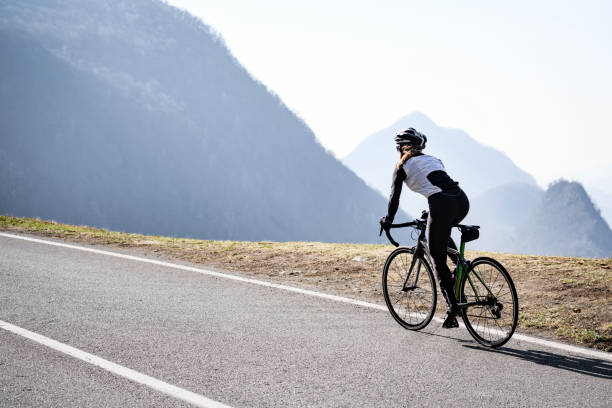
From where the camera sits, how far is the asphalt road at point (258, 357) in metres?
4.04

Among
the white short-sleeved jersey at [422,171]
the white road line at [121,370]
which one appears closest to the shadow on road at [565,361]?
the white short-sleeved jersey at [422,171]

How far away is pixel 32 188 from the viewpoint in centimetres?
15275

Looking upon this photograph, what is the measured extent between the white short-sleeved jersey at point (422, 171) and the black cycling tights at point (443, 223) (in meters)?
0.08

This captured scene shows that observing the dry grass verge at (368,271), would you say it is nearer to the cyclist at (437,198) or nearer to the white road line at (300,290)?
the white road line at (300,290)

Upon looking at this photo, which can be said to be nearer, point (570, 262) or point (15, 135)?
point (570, 262)

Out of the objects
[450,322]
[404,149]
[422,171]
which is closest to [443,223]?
[422,171]

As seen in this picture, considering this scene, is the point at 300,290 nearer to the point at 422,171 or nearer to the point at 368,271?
the point at 368,271

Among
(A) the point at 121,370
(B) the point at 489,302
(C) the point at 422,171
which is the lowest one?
(A) the point at 121,370

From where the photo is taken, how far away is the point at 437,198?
18.0ft

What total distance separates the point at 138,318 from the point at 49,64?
210391 mm

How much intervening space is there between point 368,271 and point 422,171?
12.5 ft

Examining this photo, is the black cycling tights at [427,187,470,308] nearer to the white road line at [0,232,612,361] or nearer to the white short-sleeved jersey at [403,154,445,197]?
the white short-sleeved jersey at [403,154,445,197]

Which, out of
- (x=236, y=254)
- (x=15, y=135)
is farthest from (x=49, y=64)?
(x=236, y=254)

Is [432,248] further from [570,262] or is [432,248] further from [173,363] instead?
[570,262]
